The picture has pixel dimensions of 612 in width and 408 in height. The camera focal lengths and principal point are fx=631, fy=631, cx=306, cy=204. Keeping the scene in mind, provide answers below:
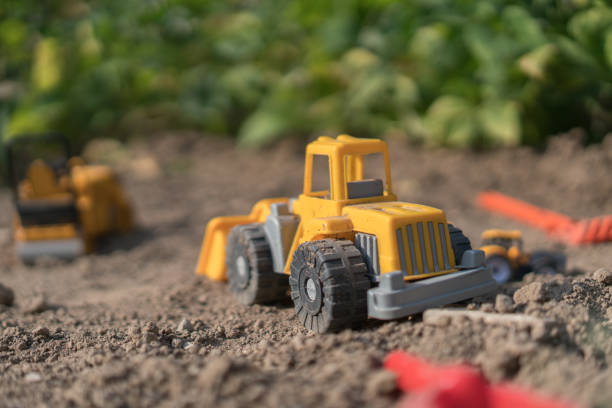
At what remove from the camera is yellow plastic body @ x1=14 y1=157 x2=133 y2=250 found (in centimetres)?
764

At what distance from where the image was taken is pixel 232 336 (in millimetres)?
4363

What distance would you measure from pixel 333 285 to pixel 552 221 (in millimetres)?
4341

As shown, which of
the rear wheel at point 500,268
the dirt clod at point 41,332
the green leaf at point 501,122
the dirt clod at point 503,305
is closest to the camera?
the dirt clod at point 503,305

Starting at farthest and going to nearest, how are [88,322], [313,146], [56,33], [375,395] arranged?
[56,33]
[88,322]
[313,146]
[375,395]

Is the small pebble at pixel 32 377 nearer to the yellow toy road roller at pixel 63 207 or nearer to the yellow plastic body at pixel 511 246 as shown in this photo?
the yellow plastic body at pixel 511 246

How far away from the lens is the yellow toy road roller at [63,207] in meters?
7.55

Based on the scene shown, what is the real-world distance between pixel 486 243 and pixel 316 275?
2.04 metres

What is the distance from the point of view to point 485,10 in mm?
9219

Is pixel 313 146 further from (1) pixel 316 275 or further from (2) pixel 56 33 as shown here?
(2) pixel 56 33

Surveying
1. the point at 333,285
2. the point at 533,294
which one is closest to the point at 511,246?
the point at 533,294

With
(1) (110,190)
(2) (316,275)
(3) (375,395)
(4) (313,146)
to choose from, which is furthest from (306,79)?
(3) (375,395)

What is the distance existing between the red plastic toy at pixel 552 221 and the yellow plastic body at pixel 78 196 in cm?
515

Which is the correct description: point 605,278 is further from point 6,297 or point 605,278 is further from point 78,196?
point 78,196

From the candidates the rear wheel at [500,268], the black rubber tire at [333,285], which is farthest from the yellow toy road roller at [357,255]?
the rear wheel at [500,268]
